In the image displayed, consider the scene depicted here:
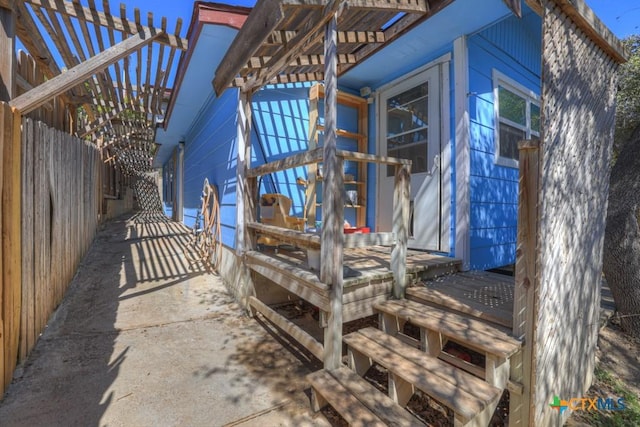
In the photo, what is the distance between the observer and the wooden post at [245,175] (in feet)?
11.5

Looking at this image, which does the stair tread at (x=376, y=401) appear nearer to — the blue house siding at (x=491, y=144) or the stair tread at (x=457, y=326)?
the stair tread at (x=457, y=326)

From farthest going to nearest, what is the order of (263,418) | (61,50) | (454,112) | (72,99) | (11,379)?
(72,99) < (61,50) < (454,112) < (11,379) < (263,418)

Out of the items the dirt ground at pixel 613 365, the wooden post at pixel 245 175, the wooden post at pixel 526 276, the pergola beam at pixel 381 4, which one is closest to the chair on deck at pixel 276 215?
the wooden post at pixel 245 175

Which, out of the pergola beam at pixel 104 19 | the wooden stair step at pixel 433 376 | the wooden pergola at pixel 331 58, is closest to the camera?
the wooden stair step at pixel 433 376

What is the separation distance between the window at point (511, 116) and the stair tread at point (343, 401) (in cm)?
337

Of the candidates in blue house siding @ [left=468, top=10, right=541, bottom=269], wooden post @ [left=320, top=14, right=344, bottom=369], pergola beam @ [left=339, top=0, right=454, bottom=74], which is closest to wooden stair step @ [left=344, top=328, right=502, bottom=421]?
wooden post @ [left=320, top=14, right=344, bottom=369]

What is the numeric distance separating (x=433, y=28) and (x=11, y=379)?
4.76 meters

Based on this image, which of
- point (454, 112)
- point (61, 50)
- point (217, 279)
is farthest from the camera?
point (217, 279)

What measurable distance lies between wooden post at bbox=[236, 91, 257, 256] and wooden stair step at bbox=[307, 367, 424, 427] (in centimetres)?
192

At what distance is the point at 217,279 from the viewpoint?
15.4 ft

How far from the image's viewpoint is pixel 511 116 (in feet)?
13.1

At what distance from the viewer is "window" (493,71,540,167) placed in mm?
3768

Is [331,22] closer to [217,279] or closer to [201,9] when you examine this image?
[201,9]

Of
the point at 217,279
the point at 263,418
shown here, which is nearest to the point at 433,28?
the point at 263,418
